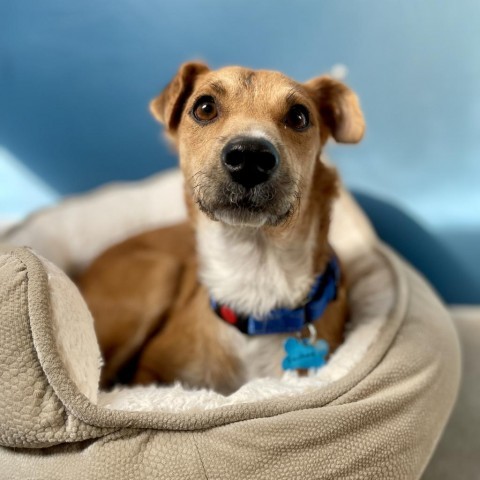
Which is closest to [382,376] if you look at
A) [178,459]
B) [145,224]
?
[178,459]

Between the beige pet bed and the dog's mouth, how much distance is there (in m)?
0.43

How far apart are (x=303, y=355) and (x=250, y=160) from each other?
672 millimetres

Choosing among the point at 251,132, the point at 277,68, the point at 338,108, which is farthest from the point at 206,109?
the point at 277,68

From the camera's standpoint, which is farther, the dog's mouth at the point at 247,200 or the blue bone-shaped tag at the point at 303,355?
the blue bone-shaped tag at the point at 303,355

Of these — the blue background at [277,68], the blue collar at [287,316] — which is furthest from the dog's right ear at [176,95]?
the blue background at [277,68]

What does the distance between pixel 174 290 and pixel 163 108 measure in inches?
28.8

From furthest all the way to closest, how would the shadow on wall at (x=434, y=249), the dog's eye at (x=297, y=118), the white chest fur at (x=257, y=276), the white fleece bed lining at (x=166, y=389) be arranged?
the shadow on wall at (x=434, y=249), the white chest fur at (x=257, y=276), the dog's eye at (x=297, y=118), the white fleece bed lining at (x=166, y=389)

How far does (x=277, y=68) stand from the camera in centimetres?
250

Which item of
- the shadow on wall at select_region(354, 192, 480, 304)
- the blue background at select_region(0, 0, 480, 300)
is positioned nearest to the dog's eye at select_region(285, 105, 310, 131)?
the blue background at select_region(0, 0, 480, 300)

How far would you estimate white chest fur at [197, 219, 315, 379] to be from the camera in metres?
1.74

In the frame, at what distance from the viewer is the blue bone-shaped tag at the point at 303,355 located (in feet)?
5.59

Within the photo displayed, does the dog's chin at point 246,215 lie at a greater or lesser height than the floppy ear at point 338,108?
lesser

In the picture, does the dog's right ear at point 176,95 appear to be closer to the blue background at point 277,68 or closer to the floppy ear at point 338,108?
the floppy ear at point 338,108

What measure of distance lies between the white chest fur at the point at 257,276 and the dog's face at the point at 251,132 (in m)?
0.20
